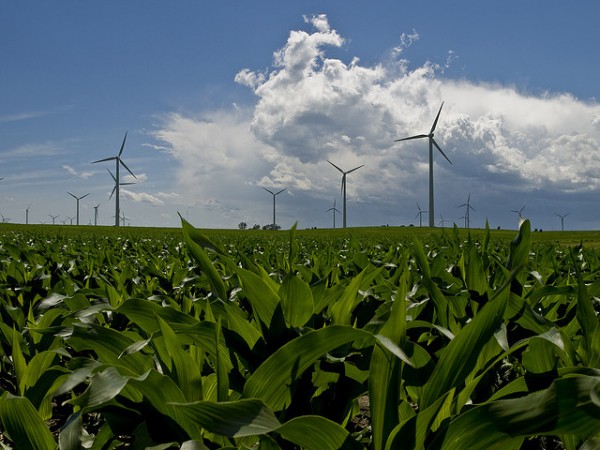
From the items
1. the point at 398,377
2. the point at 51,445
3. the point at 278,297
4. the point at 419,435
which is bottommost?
the point at 51,445

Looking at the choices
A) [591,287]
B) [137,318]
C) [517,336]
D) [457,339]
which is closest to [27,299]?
[137,318]

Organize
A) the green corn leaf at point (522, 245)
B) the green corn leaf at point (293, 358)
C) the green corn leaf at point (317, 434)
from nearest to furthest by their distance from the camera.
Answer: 1. the green corn leaf at point (317, 434)
2. the green corn leaf at point (293, 358)
3. the green corn leaf at point (522, 245)

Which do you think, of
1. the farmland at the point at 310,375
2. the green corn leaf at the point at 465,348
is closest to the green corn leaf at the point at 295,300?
the farmland at the point at 310,375

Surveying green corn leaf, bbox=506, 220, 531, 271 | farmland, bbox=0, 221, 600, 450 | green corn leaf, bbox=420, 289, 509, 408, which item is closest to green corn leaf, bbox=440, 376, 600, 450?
farmland, bbox=0, 221, 600, 450

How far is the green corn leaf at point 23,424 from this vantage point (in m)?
1.21

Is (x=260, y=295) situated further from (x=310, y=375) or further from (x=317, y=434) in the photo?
(x=317, y=434)

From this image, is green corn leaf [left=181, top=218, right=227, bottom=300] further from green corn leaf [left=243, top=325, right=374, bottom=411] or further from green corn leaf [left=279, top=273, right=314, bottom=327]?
green corn leaf [left=243, top=325, right=374, bottom=411]

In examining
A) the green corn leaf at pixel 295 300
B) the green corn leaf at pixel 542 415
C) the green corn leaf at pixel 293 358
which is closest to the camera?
the green corn leaf at pixel 542 415

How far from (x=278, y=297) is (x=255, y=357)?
0.18 metres

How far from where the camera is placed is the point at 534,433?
868mm

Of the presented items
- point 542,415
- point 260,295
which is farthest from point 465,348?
point 260,295

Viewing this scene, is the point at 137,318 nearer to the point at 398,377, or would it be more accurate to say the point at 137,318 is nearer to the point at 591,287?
the point at 398,377

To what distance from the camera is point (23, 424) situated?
1.23m

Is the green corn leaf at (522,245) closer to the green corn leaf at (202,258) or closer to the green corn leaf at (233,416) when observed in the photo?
the green corn leaf at (202,258)
